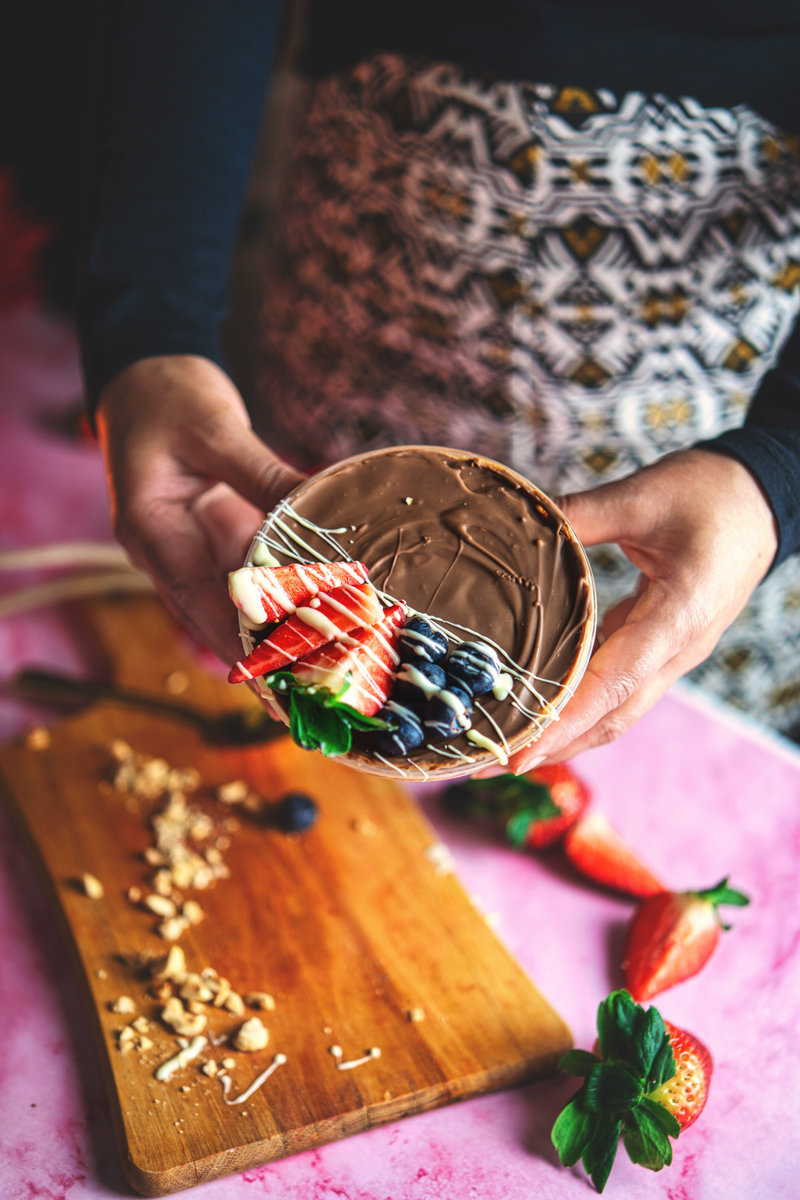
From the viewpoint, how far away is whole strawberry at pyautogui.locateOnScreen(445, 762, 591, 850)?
151cm

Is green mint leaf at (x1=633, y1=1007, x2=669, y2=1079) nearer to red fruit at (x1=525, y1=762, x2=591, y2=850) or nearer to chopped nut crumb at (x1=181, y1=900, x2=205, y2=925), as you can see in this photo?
red fruit at (x1=525, y1=762, x2=591, y2=850)

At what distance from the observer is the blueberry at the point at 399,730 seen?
3.37 ft

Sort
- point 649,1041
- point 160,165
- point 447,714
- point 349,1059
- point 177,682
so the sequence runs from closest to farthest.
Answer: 1. point 447,714
2. point 649,1041
3. point 349,1059
4. point 160,165
5. point 177,682

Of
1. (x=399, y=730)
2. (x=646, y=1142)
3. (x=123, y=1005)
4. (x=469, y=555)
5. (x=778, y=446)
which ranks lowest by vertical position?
(x=123, y=1005)

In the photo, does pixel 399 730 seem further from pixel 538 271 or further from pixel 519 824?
pixel 538 271

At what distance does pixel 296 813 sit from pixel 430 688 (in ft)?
1.84

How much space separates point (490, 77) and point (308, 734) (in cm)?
111

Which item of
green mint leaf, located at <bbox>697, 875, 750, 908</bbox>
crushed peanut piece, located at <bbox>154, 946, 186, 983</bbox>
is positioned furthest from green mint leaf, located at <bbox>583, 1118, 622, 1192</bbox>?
crushed peanut piece, located at <bbox>154, 946, 186, 983</bbox>

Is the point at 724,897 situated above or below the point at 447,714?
below

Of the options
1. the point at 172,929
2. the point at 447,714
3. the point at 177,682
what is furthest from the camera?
the point at 177,682

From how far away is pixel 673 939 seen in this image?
4.42 ft

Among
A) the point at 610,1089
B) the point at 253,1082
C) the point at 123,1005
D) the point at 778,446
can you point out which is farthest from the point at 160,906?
the point at 778,446

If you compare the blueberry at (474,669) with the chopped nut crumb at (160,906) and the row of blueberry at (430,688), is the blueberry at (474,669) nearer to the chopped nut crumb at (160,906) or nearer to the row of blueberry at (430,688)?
the row of blueberry at (430,688)

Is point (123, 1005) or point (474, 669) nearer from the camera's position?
point (474, 669)
